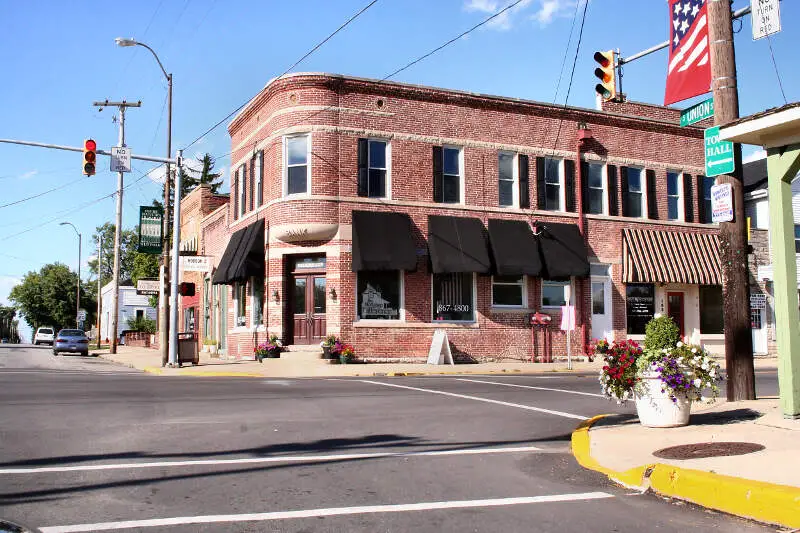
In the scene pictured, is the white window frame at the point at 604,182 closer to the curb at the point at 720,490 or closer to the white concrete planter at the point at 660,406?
the white concrete planter at the point at 660,406

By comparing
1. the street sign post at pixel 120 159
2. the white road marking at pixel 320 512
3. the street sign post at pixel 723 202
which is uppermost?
the street sign post at pixel 120 159

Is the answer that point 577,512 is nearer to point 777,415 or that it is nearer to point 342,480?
point 342,480

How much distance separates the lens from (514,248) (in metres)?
A: 25.8

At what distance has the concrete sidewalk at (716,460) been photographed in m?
5.70

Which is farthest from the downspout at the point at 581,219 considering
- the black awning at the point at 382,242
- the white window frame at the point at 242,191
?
the white window frame at the point at 242,191

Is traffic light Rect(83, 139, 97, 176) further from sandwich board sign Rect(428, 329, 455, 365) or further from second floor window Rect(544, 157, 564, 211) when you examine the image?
second floor window Rect(544, 157, 564, 211)

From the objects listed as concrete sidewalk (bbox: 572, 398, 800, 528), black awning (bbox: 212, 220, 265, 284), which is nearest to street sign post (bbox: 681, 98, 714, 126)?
concrete sidewalk (bbox: 572, 398, 800, 528)

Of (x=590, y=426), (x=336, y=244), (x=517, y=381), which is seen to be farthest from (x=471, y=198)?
(x=590, y=426)

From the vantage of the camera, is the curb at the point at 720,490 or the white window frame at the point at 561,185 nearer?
the curb at the point at 720,490

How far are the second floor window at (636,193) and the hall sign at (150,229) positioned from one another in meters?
17.7

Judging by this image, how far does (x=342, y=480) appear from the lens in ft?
23.1

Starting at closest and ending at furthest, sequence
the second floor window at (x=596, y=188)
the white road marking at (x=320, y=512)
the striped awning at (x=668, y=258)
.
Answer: the white road marking at (x=320, y=512) < the striped awning at (x=668, y=258) < the second floor window at (x=596, y=188)

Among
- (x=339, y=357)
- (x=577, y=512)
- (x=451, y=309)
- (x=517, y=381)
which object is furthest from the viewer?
(x=451, y=309)

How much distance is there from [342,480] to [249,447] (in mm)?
2088
